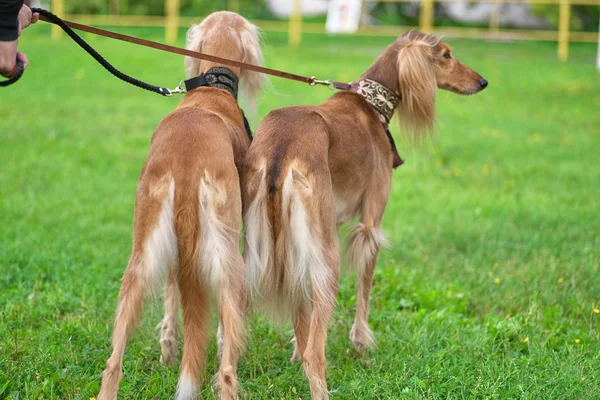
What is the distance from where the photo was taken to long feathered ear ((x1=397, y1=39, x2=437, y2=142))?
194 inches

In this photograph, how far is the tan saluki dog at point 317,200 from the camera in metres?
3.75

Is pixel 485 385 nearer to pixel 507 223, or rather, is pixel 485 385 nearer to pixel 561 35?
pixel 507 223

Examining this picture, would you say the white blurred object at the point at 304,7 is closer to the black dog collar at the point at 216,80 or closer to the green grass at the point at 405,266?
the green grass at the point at 405,266

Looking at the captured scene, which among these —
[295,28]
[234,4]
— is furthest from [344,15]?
[234,4]

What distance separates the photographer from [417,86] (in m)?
4.96

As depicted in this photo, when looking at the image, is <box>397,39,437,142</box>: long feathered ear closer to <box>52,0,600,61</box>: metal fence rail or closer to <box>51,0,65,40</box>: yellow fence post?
<box>52,0,600,61</box>: metal fence rail

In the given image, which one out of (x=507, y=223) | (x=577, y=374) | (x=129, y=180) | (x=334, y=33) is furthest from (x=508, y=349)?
(x=334, y=33)

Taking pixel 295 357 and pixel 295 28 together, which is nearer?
pixel 295 357

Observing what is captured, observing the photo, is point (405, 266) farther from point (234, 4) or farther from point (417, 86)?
point (234, 4)

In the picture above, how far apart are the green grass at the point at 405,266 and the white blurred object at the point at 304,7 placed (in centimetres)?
1704

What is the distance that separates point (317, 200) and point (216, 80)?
108cm

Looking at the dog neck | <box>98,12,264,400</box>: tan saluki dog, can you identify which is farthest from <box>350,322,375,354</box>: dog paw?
<box>98,12,264,400</box>: tan saluki dog

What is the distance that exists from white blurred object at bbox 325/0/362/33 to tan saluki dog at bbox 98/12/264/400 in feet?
74.1

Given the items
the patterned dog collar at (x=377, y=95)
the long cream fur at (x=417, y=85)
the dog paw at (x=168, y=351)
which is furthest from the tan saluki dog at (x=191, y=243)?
the long cream fur at (x=417, y=85)
